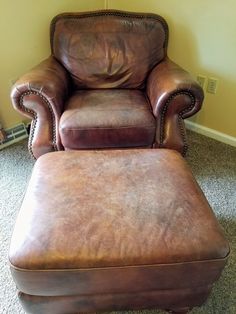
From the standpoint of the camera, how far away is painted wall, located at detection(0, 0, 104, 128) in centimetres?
188

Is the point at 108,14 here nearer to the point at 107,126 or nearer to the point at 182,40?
the point at 182,40

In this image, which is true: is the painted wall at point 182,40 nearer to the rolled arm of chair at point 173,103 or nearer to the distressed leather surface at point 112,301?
the rolled arm of chair at point 173,103

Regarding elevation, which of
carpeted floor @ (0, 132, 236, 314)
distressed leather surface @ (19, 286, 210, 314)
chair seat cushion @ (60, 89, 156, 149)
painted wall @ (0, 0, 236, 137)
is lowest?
carpeted floor @ (0, 132, 236, 314)

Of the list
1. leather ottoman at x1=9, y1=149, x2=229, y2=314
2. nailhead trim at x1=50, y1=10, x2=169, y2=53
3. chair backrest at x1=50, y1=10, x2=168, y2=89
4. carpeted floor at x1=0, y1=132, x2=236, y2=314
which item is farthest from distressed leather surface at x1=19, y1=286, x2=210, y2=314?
nailhead trim at x1=50, y1=10, x2=169, y2=53

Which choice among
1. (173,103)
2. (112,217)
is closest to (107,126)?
(173,103)

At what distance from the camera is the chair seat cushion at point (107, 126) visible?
152 cm

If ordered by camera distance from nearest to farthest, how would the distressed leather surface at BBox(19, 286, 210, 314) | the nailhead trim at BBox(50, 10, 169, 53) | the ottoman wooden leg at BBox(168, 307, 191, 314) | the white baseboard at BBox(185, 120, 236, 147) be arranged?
the distressed leather surface at BBox(19, 286, 210, 314) → the ottoman wooden leg at BBox(168, 307, 191, 314) → the nailhead trim at BBox(50, 10, 169, 53) → the white baseboard at BBox(185, 120, 236, 147)

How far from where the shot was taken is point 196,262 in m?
0.83

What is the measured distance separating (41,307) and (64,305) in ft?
0.26

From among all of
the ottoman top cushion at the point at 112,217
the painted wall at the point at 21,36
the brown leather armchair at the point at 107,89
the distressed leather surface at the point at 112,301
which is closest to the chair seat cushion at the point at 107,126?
the brown leather armchair at the point at 107,89

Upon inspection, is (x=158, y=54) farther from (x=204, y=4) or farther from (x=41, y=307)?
(x=41, y=307)

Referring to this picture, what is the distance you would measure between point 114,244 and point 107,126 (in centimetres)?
81

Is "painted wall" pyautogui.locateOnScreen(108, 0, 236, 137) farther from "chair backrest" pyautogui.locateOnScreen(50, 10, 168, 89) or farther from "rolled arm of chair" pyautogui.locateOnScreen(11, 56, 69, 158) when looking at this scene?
"rolled arm of chair" pyautogui.locateOnScreen(11, 56, 69, 158)

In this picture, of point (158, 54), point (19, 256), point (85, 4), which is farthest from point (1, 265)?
point (85, 4)
